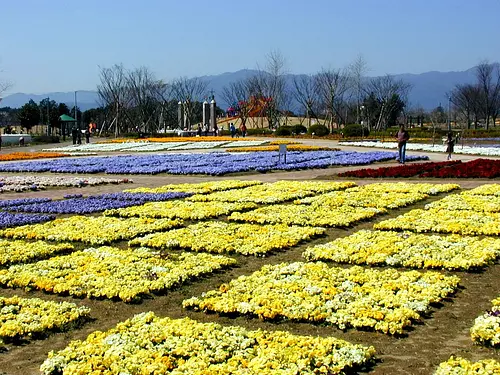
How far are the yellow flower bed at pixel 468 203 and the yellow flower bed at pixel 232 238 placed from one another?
4384 mm

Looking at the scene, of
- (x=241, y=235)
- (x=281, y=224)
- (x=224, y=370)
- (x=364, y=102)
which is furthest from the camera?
(x=364, y=102)

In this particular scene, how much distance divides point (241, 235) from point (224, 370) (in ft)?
22.1

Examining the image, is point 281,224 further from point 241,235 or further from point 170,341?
point 170,341

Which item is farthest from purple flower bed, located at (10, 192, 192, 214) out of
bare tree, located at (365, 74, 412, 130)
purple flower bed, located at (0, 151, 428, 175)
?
bare tree, located at (365, 74, 412, 130)

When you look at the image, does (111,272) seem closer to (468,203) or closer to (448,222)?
(448,222)

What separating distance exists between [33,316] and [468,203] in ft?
38.9

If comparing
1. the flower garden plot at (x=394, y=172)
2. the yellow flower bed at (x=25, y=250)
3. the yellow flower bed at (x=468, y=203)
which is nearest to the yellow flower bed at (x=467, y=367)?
the yellow flower bed at (x=25, y=250)

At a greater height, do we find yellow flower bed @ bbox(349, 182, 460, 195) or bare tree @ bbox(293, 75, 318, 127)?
bare tree @ bbox(293, 75, 318, 127)

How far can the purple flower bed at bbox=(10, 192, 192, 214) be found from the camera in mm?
16938

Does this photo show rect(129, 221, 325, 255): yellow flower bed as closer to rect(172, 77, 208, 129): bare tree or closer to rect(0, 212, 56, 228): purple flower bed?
rect(0, 212, 56, 228): purple flower bed

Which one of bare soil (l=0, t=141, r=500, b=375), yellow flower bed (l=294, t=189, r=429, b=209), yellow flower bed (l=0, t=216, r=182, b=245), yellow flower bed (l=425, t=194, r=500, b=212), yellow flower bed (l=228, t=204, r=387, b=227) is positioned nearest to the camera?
bare soil (l=0, t=141, r=500, b=375)

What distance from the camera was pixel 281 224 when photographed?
1411 centimetres

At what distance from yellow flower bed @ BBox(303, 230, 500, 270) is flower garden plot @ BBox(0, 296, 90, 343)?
433 cm

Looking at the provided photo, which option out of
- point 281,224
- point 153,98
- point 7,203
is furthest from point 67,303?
point 153,98
